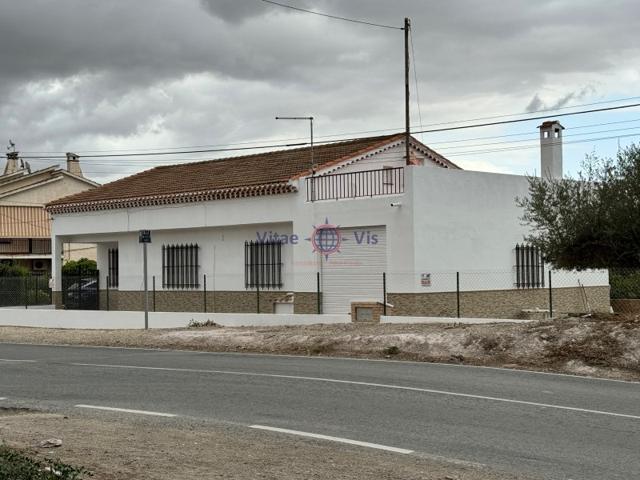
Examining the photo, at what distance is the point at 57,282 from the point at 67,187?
26896 mm

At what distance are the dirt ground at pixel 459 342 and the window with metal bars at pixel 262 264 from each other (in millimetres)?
5406

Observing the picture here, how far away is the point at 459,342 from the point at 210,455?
11.0m

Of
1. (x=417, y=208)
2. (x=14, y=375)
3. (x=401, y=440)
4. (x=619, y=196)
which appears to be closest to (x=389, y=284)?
(x=417, y=208)

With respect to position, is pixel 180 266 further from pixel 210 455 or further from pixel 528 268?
pixel 210 455

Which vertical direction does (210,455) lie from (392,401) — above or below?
above

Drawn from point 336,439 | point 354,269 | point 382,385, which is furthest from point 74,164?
point 336,439

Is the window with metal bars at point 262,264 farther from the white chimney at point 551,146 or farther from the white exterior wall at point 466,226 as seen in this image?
the white chimney at point 551,146

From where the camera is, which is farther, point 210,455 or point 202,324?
point 202,324

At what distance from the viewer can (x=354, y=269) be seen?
25.9 meters

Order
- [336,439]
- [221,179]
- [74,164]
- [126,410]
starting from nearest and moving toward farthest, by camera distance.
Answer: [336,439]
[126,410]
[221,179]
[74,164]

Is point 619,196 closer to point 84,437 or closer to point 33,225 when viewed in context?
point 84,437

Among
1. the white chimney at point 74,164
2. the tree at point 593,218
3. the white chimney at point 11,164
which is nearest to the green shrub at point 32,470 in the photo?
the tree at point 593,218

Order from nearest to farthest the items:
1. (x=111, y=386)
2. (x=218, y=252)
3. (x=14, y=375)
Result: (x=111, y=386) < (x=14, y=375) < (x=218, y=252)

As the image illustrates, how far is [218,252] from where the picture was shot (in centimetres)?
3044
